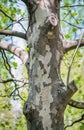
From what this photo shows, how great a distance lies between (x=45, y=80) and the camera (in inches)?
54.9

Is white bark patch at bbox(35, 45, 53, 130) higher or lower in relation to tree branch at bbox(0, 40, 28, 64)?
lower

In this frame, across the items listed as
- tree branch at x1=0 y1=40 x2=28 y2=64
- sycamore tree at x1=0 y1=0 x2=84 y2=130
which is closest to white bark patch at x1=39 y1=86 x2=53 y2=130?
sycamore tree at x1=0 y1=0 x2=84 y2=130

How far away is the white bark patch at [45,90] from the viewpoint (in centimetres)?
132

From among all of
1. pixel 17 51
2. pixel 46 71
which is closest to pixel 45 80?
pixel 46 71

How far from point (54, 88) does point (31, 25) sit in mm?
434

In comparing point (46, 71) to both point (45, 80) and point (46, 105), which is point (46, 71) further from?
point (46, 105)

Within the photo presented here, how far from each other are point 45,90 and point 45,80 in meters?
0.06

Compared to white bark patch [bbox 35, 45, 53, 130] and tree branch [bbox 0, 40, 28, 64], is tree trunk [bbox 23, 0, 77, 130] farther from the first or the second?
tree branch [bbox 0, 40, 28, 64]

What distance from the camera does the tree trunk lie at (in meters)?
1.32

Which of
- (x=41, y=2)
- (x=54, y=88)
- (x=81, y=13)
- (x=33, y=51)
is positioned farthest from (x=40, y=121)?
(x=81, y=13)

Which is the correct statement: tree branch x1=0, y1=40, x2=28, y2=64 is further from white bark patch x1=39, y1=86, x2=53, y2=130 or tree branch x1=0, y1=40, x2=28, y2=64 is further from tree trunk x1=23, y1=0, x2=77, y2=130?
white bark patch x1=39, y1=86, x2=53, y2=130

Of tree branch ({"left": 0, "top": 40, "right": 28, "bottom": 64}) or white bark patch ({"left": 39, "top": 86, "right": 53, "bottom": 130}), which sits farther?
tree branch ({"left": 0, "top": 40, "right": 28, "bottom": 64})

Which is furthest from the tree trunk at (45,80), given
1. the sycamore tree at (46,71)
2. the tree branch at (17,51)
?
the tree branch at (17,51)

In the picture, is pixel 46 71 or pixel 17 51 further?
A: pixel 17 51
